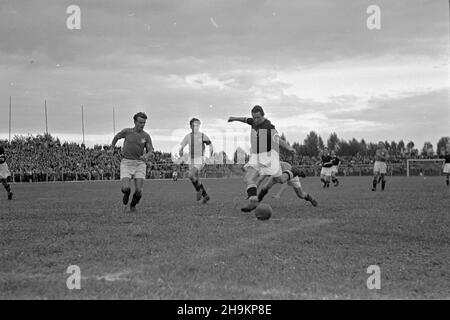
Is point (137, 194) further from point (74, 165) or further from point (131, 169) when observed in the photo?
point (74, 165)

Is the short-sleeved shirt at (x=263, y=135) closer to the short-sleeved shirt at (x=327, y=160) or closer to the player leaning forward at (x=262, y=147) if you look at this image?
the player leaning forward at (x=262, y=147)

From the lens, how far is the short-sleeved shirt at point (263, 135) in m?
11.3

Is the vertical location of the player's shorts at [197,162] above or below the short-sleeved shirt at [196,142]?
below

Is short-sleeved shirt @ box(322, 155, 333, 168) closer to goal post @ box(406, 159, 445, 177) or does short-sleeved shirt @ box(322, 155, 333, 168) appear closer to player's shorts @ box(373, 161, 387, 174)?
player's shorts @ box(373, 161, 387, 174)

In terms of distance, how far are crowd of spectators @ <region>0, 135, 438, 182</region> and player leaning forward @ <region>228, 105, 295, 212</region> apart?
39.4 meters

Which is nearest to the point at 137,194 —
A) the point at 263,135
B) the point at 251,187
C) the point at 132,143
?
the point at 132,143

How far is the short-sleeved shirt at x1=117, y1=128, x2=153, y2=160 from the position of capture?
1238cm

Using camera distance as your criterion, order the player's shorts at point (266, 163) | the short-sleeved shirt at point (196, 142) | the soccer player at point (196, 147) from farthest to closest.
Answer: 1. the short-sleeved shirt at point (196, 142)
2. the soccer player at point (196, 147)
3. the player's shorts at point (266, 163)

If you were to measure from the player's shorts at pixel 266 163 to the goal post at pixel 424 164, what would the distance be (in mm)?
51735

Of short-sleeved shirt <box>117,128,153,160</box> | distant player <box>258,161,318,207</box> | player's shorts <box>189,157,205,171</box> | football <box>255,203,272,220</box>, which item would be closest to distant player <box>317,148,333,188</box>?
player's shorts <box>189,157,205,171</box>

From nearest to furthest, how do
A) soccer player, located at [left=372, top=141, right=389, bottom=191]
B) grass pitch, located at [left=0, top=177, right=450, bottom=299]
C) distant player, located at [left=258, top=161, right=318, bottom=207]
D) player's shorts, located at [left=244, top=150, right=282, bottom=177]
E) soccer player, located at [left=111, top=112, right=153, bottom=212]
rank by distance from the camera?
grass pitch, located at [left=0, top=177, right=450, bottom=299], player's shorts, located at [left=244, top=150, right=282, bottom=177], distant player, located at [left=258, top=161, right=318, bottom=207], soccer player, located at [left=111, top=112, right=153, bottom=212], soccer player, located at [left=372, top=141, right=389, bottom=191]

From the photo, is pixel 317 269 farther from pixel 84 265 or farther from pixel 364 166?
pixel 364 166

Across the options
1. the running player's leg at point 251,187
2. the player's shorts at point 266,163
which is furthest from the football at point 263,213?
the player's shorts at point 266,163

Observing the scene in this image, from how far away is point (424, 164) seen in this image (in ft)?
198
